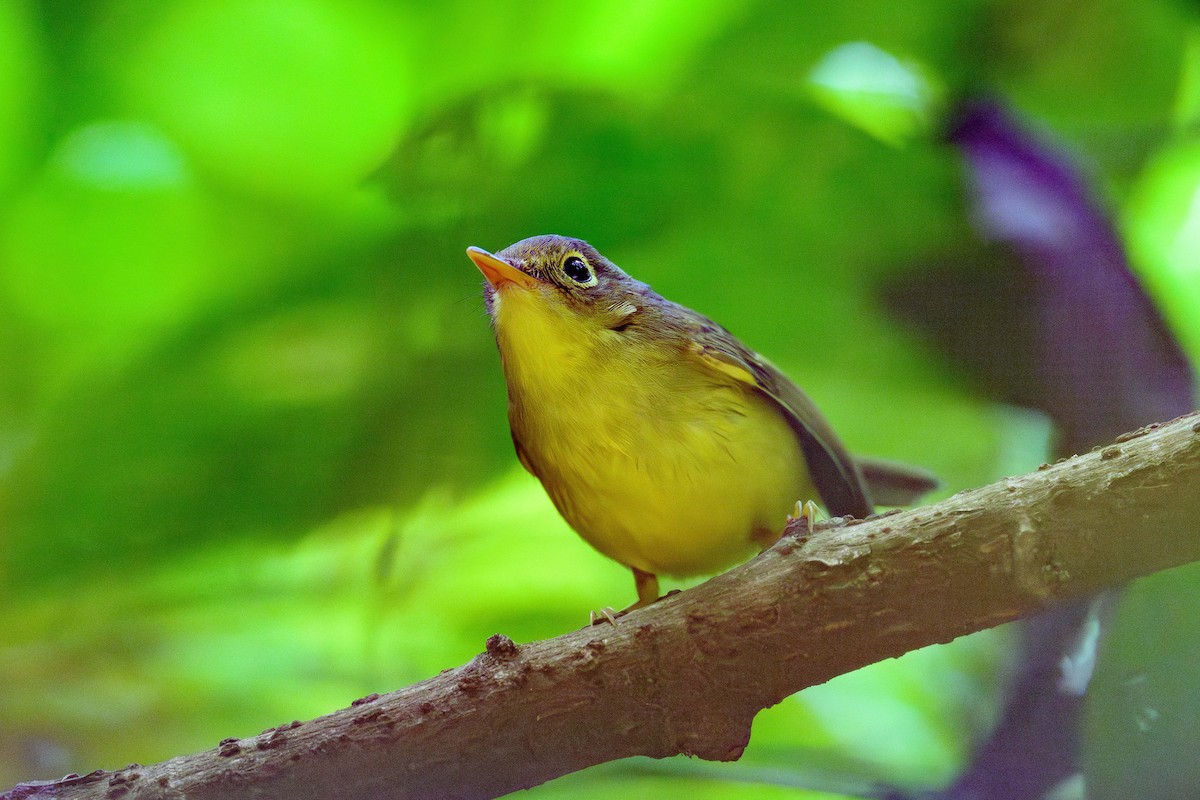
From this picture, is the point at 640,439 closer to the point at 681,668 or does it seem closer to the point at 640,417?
the point at 640,417

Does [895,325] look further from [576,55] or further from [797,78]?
[576,55]

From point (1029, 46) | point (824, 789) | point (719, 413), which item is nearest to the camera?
point (719, 413)

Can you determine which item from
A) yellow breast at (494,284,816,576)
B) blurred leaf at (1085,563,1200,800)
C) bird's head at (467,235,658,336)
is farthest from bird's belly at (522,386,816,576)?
blurred leaf at (1085,563,1200,800)

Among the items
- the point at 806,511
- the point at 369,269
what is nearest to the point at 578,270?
the point at 806,511

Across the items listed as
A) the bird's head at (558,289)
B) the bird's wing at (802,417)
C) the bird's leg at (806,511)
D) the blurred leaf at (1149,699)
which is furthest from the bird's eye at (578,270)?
the blurred leaf at (1149,699)

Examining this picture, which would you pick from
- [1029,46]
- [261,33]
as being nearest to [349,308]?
[261,33]

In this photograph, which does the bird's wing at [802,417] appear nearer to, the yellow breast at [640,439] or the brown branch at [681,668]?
the yellow breast at [640,439]
